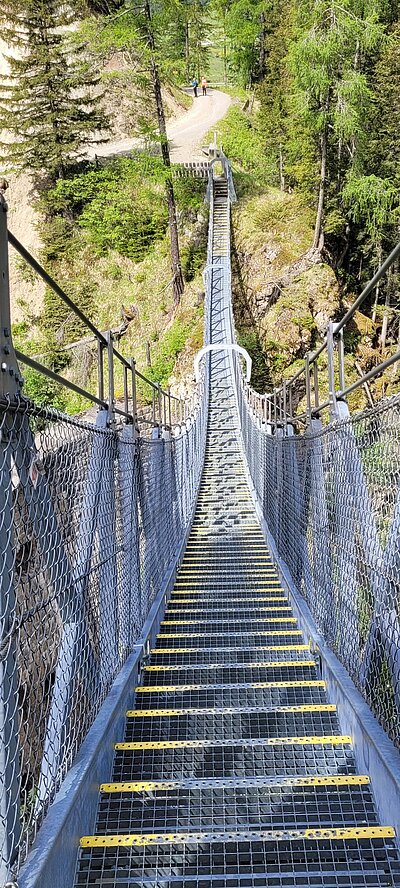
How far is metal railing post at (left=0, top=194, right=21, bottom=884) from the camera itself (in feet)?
3.85

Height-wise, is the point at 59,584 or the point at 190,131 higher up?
the point at 190,131

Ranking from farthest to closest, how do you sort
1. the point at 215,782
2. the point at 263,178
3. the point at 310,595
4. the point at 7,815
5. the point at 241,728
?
the point at 263,178 → the point at 310,595 → the point at 241,728 → the point at 215,782 → the point at 7,815

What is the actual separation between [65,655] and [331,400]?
1558 millimetres

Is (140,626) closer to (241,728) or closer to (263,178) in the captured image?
(241,728)

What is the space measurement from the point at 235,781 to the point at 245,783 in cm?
3

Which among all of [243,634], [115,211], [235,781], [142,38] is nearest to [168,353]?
[115,211]

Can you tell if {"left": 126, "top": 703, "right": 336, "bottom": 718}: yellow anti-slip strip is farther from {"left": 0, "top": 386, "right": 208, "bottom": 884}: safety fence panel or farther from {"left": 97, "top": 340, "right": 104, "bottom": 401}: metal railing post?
{"left": 97, "top": 340, "right": 104, "bottom": 401}: metal railing post

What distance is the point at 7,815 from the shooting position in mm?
1181

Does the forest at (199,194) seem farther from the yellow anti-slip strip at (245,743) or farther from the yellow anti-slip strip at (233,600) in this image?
the yellow anti-slip strip at (245,743)

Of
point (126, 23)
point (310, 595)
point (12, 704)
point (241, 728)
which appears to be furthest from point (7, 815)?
point (126, 23)

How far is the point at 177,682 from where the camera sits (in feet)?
9.41

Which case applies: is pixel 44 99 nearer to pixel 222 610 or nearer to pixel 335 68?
pixel 335 68

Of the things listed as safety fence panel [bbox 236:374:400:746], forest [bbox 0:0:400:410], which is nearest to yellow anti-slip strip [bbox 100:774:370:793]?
safety fence panel [bbox 236:374:400:746]

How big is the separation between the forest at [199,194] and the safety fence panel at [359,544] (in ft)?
37.5
